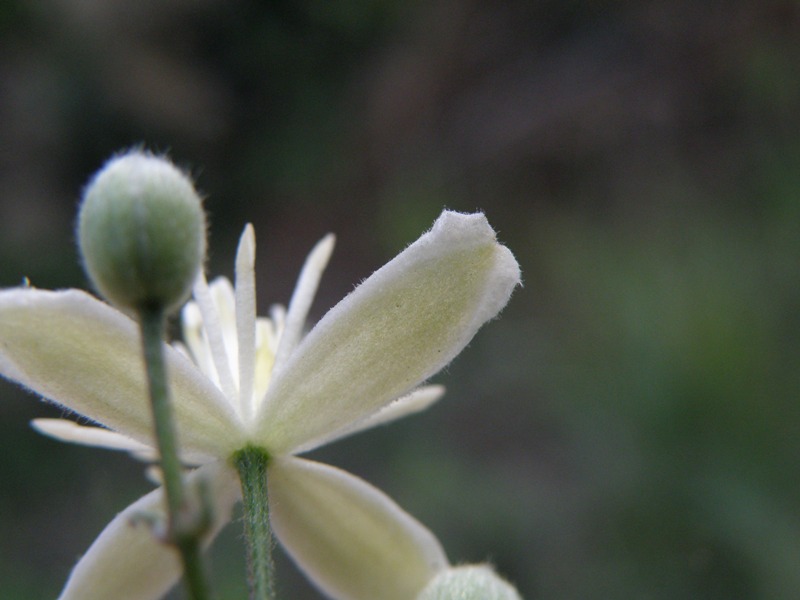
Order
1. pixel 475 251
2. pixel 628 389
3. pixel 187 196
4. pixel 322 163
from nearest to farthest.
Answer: pixel 187 196
pixel 475 251
pixel 628 389
pixel 322 163

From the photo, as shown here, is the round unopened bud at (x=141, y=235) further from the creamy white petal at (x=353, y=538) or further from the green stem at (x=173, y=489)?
the creamy white petal at (x=353, y=538)

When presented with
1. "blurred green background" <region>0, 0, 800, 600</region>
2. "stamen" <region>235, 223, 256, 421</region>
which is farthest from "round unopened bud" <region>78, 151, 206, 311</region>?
"blurred green background" <region>0, 0, 800, 600</region>

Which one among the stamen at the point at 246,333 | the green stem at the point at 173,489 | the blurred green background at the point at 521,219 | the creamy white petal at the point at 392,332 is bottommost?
the green stem at the point at 173,489

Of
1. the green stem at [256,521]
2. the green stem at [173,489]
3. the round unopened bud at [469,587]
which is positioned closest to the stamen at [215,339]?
the green stem at [256,521]

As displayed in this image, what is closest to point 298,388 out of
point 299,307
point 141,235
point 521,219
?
point 299,307

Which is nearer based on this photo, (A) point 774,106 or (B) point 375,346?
(B) point 375,346

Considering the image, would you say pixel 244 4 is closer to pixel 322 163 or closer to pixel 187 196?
pixel 322 163

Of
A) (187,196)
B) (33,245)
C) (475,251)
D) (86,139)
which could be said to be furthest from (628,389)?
(86,139)
